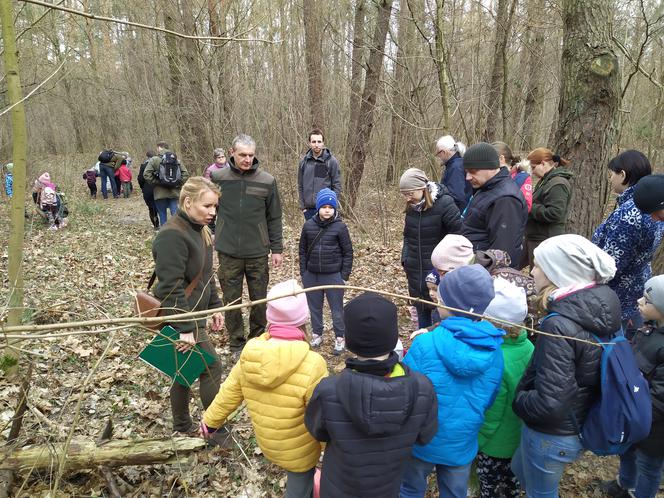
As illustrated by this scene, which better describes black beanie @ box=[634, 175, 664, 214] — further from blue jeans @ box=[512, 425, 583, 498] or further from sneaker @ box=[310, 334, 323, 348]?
sneaker @ box=[310, 334, 323, 348]

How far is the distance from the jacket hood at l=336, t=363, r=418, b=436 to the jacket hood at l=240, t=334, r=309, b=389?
34 centimetres

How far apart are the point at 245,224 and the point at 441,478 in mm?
2766

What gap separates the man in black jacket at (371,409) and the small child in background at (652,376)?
1196 mm

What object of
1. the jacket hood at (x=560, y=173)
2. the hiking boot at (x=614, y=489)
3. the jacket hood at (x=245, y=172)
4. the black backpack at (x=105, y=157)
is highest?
the black backpack at (x=105, y=157)

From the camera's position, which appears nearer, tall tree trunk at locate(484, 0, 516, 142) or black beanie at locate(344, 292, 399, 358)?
black beanie at locate(344, 292, 399, 358)

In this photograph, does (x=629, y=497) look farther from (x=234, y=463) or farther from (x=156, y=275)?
(x=156, y=275)

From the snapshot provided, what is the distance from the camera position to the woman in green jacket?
4.13 m

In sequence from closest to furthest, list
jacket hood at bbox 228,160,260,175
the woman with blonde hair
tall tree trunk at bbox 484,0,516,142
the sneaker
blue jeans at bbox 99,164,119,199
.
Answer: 1. the woman with blonde hair
2. jacket hood at bbox 228,160,260,175
3. the sneaker
4. tall tree trunk at bbox 484,0,516,142
5. blue jeans at bbox 99,164,119,199

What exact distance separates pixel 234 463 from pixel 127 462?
73 cm

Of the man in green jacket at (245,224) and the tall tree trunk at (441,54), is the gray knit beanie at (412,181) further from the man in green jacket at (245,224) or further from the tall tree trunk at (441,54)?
the tall tree trunk at (441,54)

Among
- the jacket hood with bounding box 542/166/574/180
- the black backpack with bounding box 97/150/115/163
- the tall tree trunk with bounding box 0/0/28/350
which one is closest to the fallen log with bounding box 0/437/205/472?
the tall tree trunk with bounding box 0/0/28/350

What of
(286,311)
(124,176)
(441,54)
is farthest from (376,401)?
(124,176)

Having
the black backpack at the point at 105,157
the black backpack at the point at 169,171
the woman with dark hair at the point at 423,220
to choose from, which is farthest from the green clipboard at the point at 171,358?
the black backpack at the point at 105,157

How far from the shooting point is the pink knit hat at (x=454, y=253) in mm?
2912
